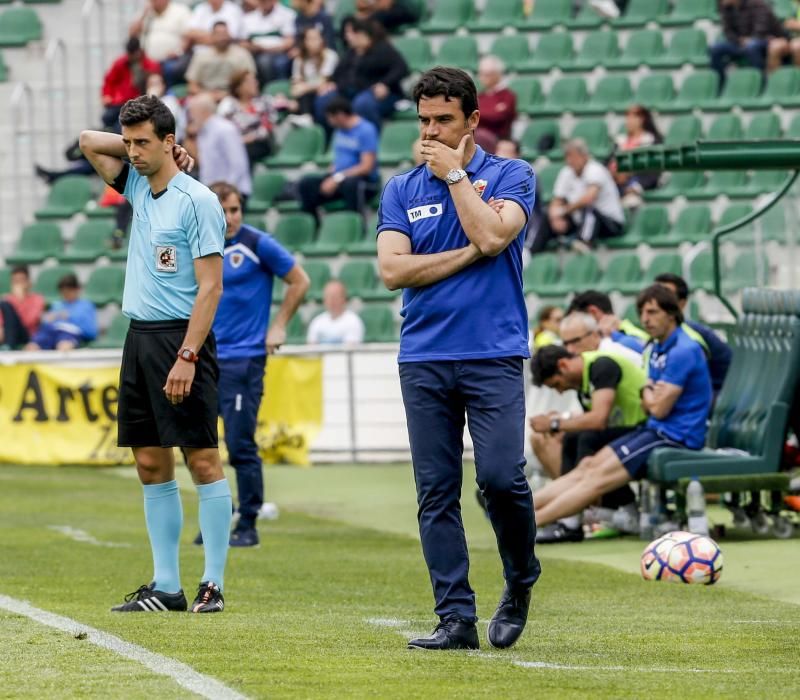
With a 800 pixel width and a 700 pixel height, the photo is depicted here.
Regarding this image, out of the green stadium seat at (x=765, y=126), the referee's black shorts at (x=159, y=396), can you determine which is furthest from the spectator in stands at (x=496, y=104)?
the referee's black shorts at (x=159, y=396)

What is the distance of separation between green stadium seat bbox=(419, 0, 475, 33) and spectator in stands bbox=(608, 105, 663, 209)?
3648 mm

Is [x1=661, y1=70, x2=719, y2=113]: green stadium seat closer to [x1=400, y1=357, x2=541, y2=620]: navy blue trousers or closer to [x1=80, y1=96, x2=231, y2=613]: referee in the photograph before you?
[x1=80, y1=96, x2=231, y2=613]: referee

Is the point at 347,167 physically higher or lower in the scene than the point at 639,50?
lower

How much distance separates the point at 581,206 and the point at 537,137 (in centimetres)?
236

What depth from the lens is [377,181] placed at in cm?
2153

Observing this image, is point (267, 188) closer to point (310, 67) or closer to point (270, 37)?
point (310, 67)

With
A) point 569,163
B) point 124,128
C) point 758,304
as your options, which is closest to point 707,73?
Result: point 569,163

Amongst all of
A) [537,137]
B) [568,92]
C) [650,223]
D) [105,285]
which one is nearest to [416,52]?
[568,92]

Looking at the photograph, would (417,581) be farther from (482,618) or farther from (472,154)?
(472,154)

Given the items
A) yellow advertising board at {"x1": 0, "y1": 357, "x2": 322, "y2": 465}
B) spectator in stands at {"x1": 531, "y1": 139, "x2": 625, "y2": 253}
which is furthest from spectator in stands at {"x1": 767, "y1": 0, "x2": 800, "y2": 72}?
yellow advertising board at {"x1": 0, "y1": 357, "x2": 322, "y2": 465}

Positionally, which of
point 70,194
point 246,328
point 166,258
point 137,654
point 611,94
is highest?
point 611,94

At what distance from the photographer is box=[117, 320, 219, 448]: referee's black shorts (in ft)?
25.1

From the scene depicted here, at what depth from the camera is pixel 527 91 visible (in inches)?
894

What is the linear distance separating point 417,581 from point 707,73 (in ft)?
45.4
